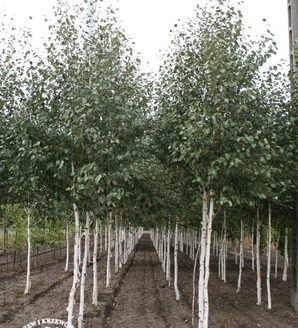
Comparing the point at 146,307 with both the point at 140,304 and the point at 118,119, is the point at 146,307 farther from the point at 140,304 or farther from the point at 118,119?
the point at 118,119

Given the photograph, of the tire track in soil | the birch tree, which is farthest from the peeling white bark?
the tire track in soil

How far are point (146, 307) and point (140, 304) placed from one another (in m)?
0.48

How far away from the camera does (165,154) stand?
1032 centimetres

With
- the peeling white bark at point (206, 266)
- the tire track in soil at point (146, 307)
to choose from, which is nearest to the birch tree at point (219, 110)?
the peeling white bark at point (206, 266)

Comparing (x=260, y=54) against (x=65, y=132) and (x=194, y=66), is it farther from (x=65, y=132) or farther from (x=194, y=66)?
(x=65, y=132)

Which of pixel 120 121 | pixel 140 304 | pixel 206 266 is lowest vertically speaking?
pixel 140 304

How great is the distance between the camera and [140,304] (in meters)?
13.3

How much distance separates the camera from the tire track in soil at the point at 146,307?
1090cm

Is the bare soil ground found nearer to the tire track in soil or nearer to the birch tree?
the tire track in soil

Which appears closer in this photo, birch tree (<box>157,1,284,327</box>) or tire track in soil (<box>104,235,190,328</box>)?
birch tree (<box>157,1,284,327</box>)

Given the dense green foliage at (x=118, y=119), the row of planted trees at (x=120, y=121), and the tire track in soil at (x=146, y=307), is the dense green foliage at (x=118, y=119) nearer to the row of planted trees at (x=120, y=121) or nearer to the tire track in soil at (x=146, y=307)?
the row of planted trees at (x=120, y=121)

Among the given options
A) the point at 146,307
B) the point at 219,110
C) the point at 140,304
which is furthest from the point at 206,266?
the point at 140,304

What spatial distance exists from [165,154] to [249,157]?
2.54 metres

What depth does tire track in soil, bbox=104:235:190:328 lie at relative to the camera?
1090cm
